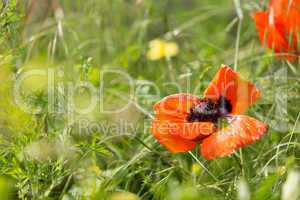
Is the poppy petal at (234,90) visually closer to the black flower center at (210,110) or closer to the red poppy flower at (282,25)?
the black flower center at (210,110)

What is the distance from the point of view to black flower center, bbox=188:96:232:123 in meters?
0.94

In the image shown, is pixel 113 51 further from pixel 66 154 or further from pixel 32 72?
pixel 66 154

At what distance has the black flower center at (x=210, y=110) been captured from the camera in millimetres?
943

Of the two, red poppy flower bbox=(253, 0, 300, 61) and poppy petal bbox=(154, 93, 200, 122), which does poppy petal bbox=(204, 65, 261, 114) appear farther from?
red poppy flower bbox=(253, 0, 300, 61)


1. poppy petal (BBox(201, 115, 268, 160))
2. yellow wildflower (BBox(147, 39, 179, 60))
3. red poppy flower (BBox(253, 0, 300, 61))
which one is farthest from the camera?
yellow wildflower (BBox(147, 39, 179, 60))

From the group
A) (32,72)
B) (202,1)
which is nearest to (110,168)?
(32,72)

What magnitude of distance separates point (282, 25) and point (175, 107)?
38 centimetres

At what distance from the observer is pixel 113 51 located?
1.60 meters

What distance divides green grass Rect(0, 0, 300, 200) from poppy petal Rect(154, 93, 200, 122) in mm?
64

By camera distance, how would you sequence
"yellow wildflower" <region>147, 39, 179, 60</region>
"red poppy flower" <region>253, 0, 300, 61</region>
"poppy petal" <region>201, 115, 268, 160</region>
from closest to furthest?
"poppy petal" <region>201, 115, 268, 160</region>
"red poppy flower" <region>253, 0, 300, 61</region>
"yellow wildflower" <region>147, 39, 179, 60</region>

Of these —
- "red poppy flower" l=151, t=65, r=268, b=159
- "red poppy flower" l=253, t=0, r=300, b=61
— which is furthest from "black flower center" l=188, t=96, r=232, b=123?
"red poppy flower" l=253, t=0, r=300, b=61

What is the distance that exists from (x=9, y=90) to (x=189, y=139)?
0.95ft

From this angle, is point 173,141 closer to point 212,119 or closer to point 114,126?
point 212,119

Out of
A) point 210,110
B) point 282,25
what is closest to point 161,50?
point 282,25
